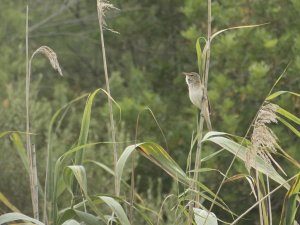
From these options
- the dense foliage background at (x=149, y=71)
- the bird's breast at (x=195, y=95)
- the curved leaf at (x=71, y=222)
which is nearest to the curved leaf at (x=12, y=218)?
the curved leaf at (x=71, y=222)

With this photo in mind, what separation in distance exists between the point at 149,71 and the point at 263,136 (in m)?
10.1

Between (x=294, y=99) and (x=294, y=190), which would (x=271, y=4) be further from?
(x=294, y=190)

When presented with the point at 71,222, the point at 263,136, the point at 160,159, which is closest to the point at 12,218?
the point at 71,222

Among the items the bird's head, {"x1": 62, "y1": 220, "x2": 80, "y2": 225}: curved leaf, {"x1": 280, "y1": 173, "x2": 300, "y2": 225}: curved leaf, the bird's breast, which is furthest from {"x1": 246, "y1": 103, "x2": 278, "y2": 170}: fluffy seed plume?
the bird's head

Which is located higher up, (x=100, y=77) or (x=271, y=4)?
(x=271, y=4)

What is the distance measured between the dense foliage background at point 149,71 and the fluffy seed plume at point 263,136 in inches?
213

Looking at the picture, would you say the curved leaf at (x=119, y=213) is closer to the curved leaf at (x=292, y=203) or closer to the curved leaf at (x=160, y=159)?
the curved leaf at (x=160, y=159)

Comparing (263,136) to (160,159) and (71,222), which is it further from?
(71,222)

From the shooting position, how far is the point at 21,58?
12.0m

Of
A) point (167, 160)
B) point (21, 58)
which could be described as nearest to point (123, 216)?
point (167, 160)

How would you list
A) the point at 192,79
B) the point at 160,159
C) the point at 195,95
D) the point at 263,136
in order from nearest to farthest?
the point at 263,136
the point at 160,159
the point at 195,95
the point at 192,79

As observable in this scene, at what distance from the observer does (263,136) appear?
2.73 meters

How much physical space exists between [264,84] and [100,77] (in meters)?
3.68

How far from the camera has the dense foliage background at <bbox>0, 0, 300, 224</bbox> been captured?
10.1 m
